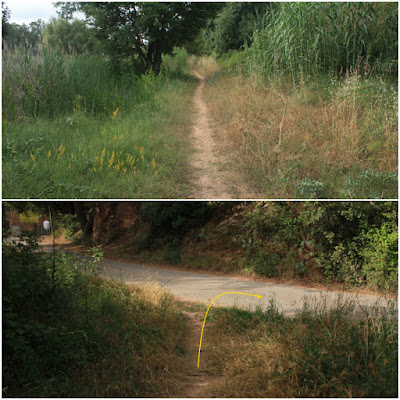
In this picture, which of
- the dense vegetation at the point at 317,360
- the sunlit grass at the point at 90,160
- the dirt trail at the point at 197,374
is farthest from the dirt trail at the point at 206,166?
the dense vegetation at the point at 317,360

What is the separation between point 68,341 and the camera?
13.1ft

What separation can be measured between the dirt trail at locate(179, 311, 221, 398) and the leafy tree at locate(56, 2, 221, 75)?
12.9 m

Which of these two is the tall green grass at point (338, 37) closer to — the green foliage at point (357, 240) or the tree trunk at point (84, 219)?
the green foliage at point (357, 240)

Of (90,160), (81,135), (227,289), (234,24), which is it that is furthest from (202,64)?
(90,160)

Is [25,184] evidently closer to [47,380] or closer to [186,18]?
[47,380]

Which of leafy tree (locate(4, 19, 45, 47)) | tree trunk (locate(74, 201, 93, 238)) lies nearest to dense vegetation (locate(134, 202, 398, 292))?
tree trunk (locate(74, 201, 93, 238))

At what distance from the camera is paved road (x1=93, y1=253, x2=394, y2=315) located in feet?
22.4

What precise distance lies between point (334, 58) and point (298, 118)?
288 centimetres

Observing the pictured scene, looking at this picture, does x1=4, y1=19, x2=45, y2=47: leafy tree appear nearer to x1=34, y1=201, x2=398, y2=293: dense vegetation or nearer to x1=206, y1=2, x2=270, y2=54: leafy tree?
x1=34, y1=201, x2=398, y2=293: dense vegetation

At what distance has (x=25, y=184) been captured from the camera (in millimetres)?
5496

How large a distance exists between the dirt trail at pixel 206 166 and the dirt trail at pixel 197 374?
2.40 m

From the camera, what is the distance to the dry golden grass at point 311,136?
623 centimetres

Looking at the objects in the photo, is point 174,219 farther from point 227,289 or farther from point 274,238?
point 227,289

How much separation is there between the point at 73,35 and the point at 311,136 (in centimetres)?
1622
